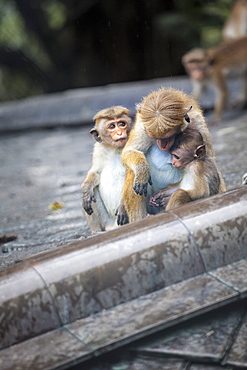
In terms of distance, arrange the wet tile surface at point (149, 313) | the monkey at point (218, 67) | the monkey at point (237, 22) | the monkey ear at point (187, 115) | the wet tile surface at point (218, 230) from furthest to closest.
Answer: the monkey at point (237, 22) < the monkey at point (218, 67) < the monkey ear at point (187, 115) < the wet tile surface at point (218, 230) < the wet tile surface at point (149, 313)

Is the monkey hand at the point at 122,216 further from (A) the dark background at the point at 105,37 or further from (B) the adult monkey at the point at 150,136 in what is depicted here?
(A) the dark background at the point at 105,37

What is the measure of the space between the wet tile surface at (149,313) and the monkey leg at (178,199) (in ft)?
1.74

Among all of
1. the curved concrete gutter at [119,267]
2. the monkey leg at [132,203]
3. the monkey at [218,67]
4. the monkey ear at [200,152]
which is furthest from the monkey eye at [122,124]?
the monkey at [218,67]

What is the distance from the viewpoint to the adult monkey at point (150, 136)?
3156 millimetres

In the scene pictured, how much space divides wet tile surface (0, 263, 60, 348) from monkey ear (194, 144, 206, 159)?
107 centimetres

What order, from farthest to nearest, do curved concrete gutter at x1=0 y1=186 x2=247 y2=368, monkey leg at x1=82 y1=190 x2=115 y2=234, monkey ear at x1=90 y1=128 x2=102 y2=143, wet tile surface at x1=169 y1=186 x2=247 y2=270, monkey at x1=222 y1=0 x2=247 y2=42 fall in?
monkey at x1=222 y1=0 x2=247 y2=42 < monkey leg at x1=82 y1=190 x2=115 y2=234 < monkey ear at x1=90 y1=128 x2=102 y2=143 < wet tile surface at x1=169 y1=186 x2=247 y2=270 < curved concrete gutter at x1=0 y1=186 x2=247 y2=368

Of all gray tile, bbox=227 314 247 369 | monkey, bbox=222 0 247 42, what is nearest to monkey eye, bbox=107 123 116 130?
gray tile, bbox=227 314 247 369

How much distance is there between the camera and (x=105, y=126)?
3.57 meters

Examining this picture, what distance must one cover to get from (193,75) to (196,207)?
23.6 ft

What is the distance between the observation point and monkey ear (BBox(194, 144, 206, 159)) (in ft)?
10.8

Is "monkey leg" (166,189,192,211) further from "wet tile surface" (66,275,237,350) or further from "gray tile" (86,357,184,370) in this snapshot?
"gray tile" (86,357,184,370)

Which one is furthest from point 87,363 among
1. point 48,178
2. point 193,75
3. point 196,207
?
point 193,75

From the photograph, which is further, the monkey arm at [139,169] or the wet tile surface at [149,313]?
the monkey arm at [139,169]

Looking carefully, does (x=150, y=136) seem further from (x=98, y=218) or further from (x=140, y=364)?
(x=140, y=364)
